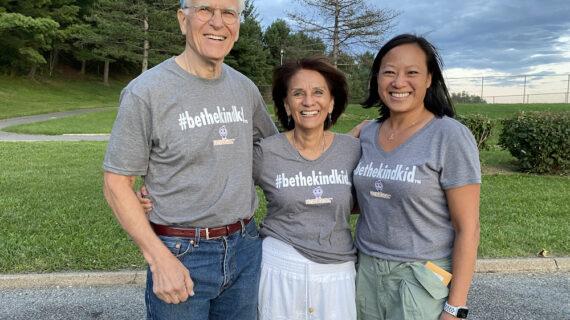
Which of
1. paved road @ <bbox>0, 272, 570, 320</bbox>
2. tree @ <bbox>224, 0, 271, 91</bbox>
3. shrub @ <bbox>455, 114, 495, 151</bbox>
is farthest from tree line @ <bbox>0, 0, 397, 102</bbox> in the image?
paved road @ <bbox>0, 272, 570, 320</bbox>

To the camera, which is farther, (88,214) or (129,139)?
(88,214)

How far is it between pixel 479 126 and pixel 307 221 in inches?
363

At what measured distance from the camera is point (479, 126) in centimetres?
1024

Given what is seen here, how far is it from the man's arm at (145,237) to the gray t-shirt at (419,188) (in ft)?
3.38

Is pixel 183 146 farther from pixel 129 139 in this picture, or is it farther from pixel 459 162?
pixel 459 162

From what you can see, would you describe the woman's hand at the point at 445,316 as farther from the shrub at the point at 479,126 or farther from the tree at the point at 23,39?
the tree at the point at 23,39

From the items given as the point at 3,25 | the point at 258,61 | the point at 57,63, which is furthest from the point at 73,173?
the point at 57,63

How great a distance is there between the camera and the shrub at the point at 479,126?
33.4 feet

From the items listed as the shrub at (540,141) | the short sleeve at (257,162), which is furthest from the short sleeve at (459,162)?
the shrub at (540,141)

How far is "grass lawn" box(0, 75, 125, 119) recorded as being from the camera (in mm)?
27489

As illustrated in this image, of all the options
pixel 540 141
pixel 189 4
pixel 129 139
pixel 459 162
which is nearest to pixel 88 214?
pixel 129 139

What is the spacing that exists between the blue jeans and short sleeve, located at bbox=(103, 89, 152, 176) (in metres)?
0.40

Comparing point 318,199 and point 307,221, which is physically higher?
point 318,199

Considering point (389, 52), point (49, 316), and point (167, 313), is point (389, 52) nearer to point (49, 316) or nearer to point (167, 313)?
point (167, 313)
